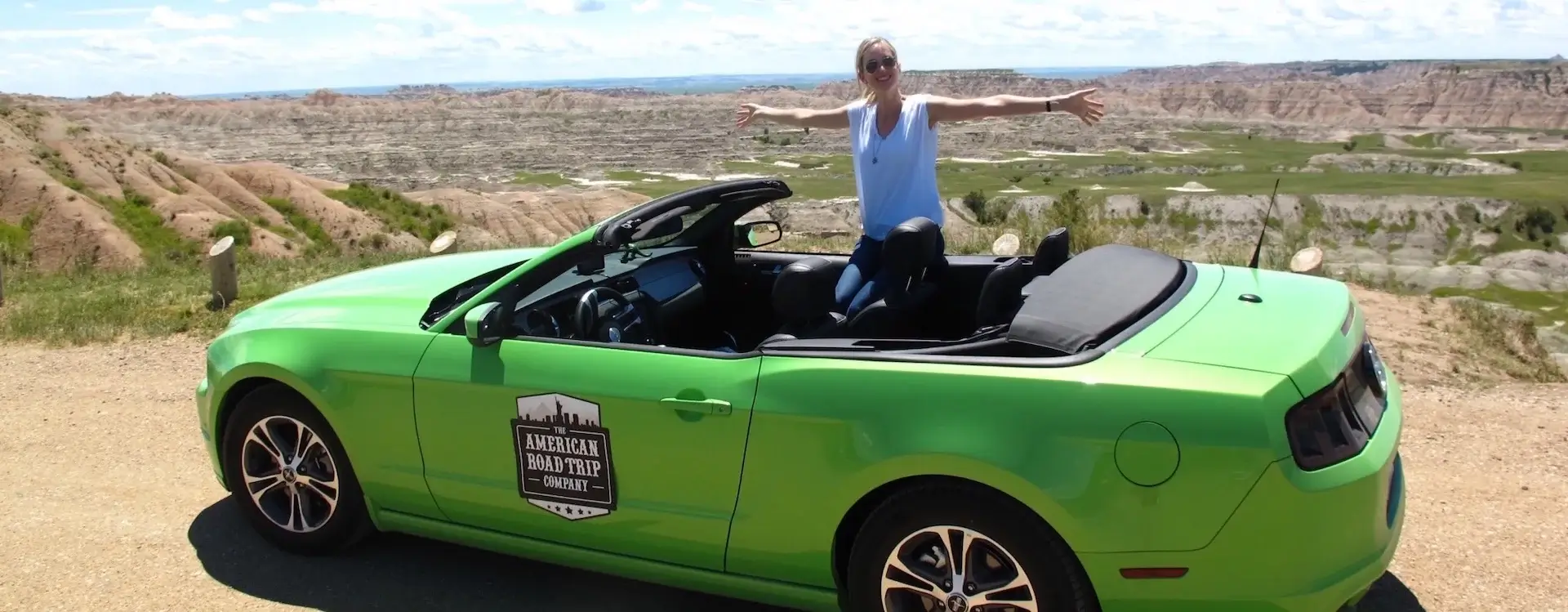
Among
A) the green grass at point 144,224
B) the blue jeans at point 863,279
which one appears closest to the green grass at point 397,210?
the green grass at point 144,224

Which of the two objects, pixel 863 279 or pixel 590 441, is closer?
pixel 590 441

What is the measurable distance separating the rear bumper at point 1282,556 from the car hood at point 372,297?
269 centimetres

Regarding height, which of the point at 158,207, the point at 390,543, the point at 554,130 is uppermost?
the point at 390,543

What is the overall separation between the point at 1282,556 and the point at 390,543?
3423 mm

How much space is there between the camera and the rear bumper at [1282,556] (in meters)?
2.72

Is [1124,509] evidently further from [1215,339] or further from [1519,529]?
[1519,529]

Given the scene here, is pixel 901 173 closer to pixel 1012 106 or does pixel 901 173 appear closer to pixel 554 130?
pixel 1012 106

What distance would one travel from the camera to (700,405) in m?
3.37

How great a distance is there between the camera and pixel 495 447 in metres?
3.75

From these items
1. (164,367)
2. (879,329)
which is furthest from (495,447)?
(164,367)

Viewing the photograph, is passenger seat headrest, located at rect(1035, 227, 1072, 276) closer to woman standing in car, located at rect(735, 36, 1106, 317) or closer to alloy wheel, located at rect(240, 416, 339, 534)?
woman standing in car, located at rect(735, 36, 1106, 317)

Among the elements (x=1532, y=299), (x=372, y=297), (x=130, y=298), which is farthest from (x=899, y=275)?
(x=1532, y=299)

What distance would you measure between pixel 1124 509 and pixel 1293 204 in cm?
8338

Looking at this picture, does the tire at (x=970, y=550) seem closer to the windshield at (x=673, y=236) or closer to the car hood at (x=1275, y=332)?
the car hood at (x=1275, y=332)
